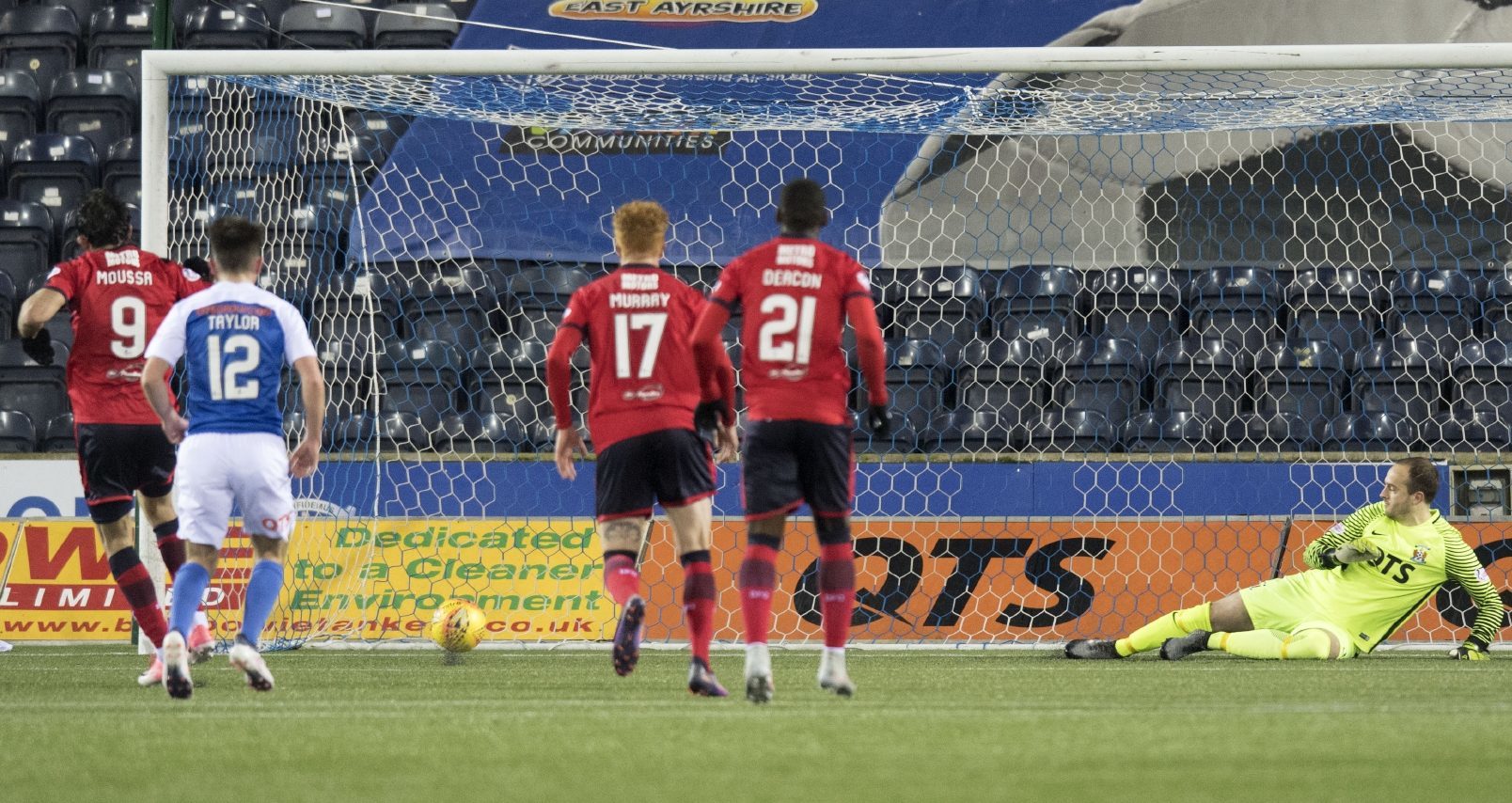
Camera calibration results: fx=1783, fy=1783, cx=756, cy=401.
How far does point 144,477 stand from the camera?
266 inches

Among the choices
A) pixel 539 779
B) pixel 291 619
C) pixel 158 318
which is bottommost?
pixel 291 619

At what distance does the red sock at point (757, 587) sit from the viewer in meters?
5.33

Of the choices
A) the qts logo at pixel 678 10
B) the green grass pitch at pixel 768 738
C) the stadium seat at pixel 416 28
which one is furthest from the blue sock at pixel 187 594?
the stadium seat at pixel 416 28

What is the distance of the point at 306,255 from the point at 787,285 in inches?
270

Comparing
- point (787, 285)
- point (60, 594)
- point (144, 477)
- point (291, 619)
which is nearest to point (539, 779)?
point (787, 285)

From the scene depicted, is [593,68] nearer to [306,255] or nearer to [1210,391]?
[306,255]

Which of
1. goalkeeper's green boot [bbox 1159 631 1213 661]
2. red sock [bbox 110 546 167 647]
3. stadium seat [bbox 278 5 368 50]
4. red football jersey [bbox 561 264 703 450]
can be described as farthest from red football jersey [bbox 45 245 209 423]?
stadium seat [bbox 278 5 368 50]

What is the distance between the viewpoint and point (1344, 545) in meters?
7.66

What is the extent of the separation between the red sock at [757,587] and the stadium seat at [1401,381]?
266 inches

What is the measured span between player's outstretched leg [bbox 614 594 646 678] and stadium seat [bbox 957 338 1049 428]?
5.99m

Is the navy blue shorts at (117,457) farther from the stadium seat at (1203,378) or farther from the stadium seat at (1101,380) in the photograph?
the stadium seat at (1203,378)

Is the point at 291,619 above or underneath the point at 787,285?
underneath

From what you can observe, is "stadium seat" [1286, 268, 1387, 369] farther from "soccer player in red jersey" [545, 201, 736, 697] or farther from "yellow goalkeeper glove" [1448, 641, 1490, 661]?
"soccer player in red jersey" [545, 201, 736, 697]

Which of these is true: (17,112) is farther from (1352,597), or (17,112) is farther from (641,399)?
(1352,597)
